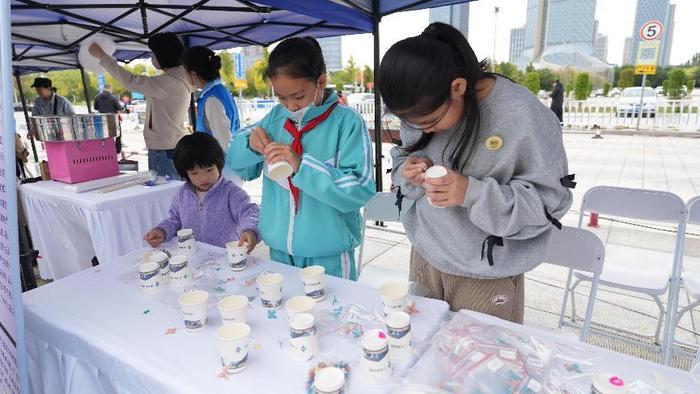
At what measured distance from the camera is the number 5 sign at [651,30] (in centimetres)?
875

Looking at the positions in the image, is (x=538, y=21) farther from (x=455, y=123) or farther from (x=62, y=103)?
(x=455, y=123)

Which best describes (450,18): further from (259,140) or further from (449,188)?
(449,188)

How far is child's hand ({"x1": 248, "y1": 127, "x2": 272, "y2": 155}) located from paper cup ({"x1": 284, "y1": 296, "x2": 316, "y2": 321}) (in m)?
0.50

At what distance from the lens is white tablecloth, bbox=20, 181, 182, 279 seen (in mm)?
2432

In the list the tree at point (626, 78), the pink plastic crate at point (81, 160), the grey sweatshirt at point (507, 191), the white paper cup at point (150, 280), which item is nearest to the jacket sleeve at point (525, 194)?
the grey sweatshirt at point (507, 191)

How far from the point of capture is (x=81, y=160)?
2.69 metres

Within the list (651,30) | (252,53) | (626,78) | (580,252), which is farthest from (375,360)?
(252,53)

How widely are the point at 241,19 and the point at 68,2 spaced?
1620mm

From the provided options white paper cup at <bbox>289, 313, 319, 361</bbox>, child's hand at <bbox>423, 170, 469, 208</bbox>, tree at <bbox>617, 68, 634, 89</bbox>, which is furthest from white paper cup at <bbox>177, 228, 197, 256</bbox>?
tree at <bbox>617, 68, 634, 89</bbox>

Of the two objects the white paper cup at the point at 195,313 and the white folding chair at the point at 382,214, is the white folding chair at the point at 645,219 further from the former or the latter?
the white paper cup at the point at 195,313

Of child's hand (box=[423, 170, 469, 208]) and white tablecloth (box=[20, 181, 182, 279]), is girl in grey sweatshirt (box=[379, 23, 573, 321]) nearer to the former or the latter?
child's hand (box=[423, 170, 469, 208])

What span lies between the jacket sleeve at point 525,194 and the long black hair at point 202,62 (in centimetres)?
256

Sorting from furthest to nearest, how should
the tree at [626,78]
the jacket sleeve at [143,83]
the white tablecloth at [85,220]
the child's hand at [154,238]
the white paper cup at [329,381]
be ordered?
the tree at [626,78], the jacket sleeve at [143,83], the white tablecloth at [85,220], the child's hand at [154,238], the white paper cup at [329,381]

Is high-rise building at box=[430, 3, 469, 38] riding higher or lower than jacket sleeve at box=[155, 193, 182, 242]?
higher
